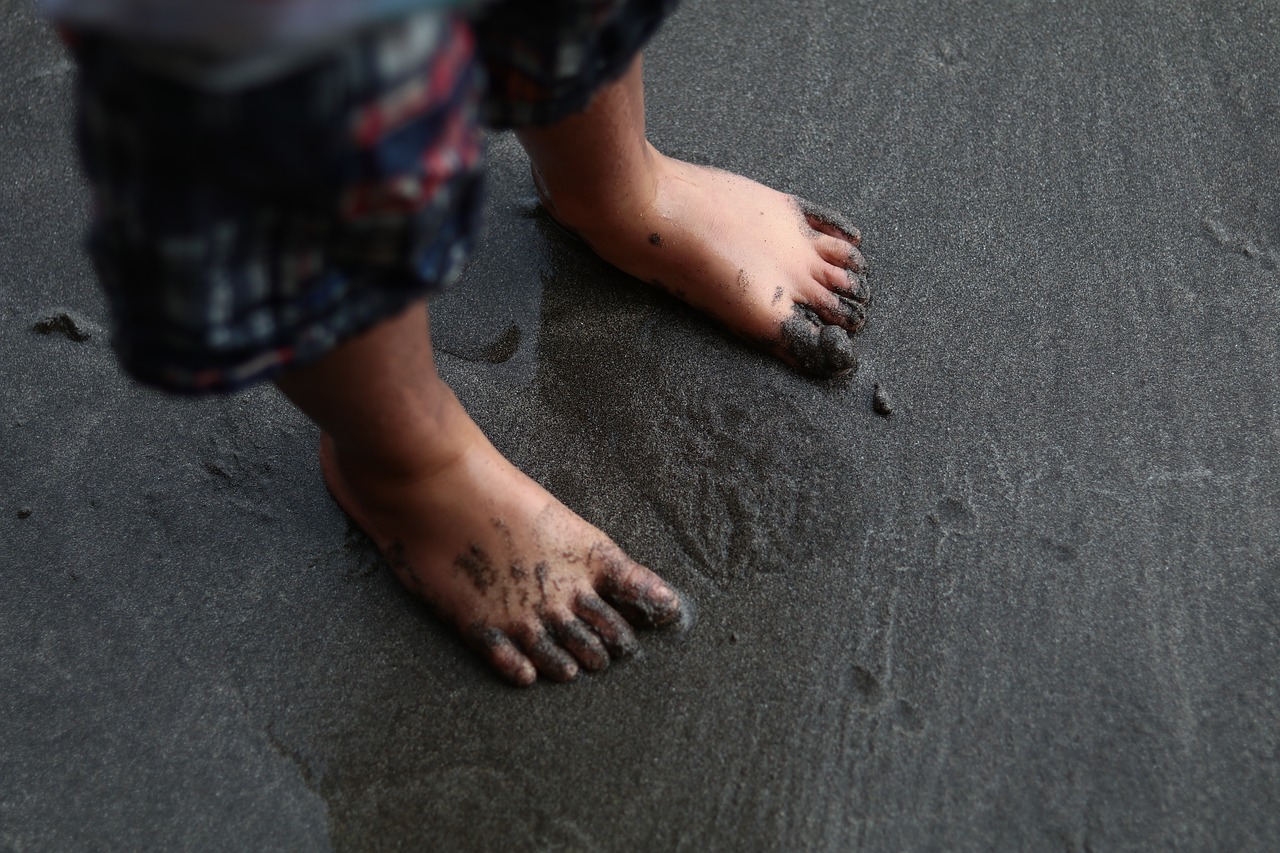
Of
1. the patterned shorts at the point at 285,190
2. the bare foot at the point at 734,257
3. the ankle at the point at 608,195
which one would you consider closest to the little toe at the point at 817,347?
the bare foot at the point at 734,257

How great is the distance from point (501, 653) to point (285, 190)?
719 millimetres

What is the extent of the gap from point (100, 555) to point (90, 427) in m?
0.21

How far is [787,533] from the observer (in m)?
1.30

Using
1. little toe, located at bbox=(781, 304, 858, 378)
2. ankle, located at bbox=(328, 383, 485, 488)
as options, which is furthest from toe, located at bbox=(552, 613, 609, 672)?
little toe, located at bbox=(781, 304, 858, 378)

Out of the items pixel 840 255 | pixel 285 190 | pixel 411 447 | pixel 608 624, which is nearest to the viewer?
pixel 285 190

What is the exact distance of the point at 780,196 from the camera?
158 centimetres

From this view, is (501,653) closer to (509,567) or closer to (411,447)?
(509,567)

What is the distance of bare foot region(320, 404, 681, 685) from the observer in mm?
1217

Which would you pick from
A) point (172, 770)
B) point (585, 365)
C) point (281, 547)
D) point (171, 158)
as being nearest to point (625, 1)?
point (171, 158)

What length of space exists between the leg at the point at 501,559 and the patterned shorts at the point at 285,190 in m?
0.42

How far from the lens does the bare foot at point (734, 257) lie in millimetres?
1437

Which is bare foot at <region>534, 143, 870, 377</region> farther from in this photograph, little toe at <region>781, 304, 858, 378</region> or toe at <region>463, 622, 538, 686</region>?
toe at <region>463, 622, 538, 686</region>

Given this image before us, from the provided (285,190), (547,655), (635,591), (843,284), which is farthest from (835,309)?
(285,190)

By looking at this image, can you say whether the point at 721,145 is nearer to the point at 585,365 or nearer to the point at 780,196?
the point at 780,196
